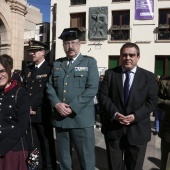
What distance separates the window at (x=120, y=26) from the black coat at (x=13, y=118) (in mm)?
16247

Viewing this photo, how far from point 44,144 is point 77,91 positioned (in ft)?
3.58

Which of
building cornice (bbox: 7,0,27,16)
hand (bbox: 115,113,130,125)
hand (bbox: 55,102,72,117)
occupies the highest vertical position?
building cornice (bbox: 7,0,27,16)

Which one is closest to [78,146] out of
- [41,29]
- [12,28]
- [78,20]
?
[12,28]

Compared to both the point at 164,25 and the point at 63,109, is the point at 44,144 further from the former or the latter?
the point at 164,25

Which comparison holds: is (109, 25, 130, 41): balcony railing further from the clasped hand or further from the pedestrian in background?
the clasped hand

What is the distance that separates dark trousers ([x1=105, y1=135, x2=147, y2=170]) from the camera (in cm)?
288

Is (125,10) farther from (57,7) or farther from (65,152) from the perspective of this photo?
(65,152)

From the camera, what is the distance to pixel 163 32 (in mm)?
17250

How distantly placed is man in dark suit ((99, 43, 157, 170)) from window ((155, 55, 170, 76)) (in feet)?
49.3

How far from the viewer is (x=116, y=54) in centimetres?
1803

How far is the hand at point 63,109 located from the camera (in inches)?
117

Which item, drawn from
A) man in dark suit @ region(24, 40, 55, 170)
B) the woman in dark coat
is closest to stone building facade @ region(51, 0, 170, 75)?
man in dark suit @ region(24, 40, 55, 170)

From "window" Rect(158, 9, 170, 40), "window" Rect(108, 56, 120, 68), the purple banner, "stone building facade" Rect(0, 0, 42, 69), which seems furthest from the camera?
"window" Rect(108, 56, 120, 68)

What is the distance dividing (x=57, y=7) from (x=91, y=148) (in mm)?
18109
